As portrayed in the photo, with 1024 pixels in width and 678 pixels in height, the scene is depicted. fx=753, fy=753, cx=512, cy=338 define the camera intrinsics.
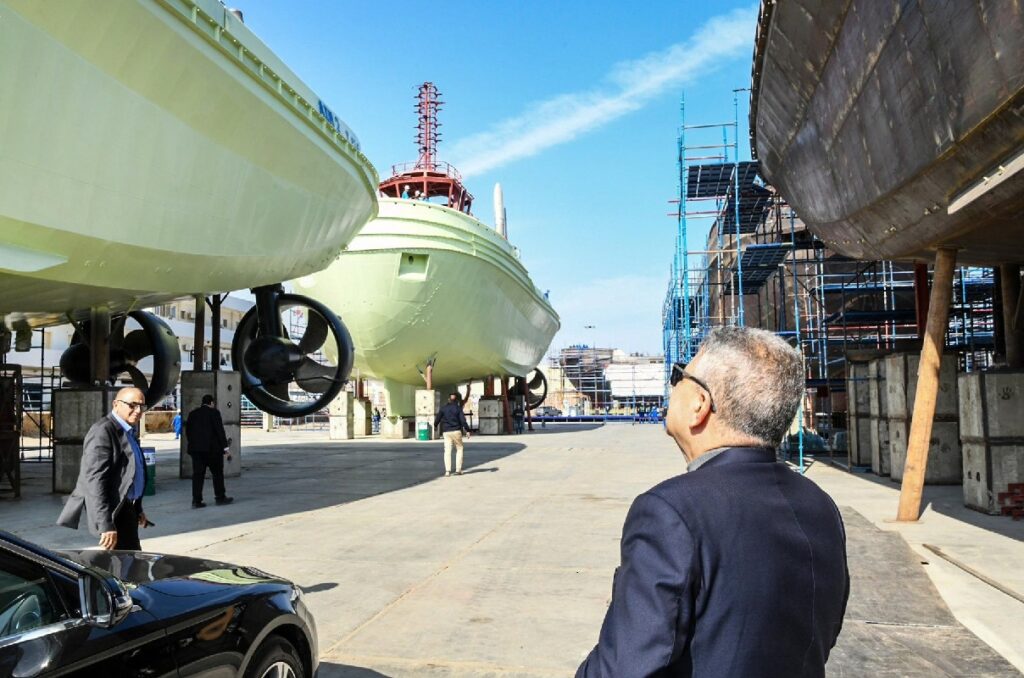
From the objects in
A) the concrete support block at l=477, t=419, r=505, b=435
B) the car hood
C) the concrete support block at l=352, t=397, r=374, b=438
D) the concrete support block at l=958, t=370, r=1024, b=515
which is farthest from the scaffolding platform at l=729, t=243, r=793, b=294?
the car hood

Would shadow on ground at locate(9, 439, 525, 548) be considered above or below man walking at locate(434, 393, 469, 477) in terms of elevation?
below

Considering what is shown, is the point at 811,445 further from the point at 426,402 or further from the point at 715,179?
the point at 426,402

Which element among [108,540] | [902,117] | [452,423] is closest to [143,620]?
Result: [108,540]

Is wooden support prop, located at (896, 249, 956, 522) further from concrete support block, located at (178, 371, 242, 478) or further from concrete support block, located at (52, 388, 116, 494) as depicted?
concrete support block, located at (52, 388, 116, 494)

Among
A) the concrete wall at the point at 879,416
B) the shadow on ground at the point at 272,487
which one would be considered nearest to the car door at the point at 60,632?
the shadow on ground at the point at 272,487

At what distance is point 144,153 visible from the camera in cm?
840

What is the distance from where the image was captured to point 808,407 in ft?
93.2

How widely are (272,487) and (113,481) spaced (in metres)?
8.27

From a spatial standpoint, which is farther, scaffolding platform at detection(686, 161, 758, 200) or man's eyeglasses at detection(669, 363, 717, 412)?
scaffolding platform at detection(686, 161, 758, 200)

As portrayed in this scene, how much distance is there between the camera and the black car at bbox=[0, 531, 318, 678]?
2436 mm

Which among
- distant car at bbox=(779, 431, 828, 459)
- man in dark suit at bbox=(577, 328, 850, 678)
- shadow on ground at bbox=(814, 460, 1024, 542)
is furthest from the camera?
distant car at bbox=(779, 431, 828, 459)

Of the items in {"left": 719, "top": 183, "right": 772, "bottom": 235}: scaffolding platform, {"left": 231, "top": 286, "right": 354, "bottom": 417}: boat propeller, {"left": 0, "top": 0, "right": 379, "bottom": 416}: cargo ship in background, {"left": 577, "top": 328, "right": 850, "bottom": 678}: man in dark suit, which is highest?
{"left": 719, "top": 183, "right": 772, "bottom": 235}: scaffolding platform

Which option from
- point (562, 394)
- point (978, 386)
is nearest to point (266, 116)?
point (978, 386)

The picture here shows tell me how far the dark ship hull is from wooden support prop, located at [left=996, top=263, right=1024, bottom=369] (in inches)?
24.1
